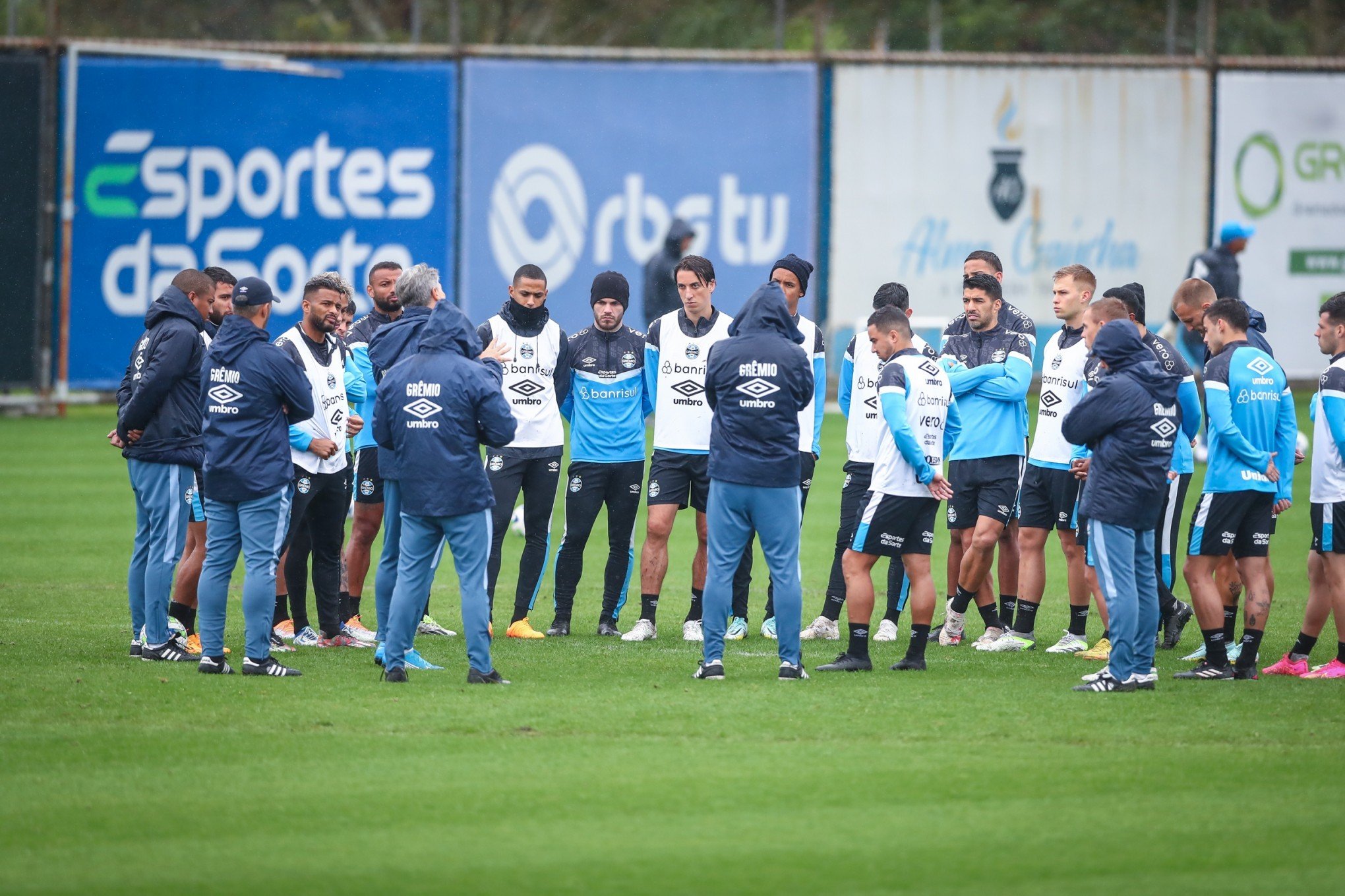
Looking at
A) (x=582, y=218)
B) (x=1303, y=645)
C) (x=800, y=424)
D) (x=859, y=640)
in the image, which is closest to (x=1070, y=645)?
(x=1303, y=645)

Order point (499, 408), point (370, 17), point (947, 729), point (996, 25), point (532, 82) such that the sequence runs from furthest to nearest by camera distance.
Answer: point (370, 17)
point (996, 25)
point (532, 82)
point (499, 408)
point (947, 729)

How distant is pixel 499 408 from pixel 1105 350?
3.30 meters

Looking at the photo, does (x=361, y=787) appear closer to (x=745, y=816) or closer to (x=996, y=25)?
(x=745, y=816)

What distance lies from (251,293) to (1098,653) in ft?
18.3

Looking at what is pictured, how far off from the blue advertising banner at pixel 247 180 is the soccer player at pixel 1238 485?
53.7 ft

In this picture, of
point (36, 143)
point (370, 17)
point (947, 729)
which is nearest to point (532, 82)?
point (36, 143)

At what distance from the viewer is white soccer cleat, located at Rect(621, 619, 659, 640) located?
1030 cm

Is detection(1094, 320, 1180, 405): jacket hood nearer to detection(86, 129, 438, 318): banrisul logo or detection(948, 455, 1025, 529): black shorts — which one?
detection(948, 455, 1025, 529): black shorts

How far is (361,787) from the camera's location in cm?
648

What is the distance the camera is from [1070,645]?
393 inches

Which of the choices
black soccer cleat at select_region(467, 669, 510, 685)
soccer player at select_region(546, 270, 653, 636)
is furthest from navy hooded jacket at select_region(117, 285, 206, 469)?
soccer player at select_region(546, 270, 653, 636)

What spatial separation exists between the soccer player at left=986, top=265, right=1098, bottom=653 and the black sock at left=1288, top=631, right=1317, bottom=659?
1309 mm

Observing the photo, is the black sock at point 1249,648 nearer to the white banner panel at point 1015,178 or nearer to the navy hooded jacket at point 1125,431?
the navy hooded jacket at point 1125,431

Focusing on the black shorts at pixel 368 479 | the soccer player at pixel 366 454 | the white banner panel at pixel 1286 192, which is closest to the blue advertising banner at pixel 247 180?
the soccer player at pixel 366 454
